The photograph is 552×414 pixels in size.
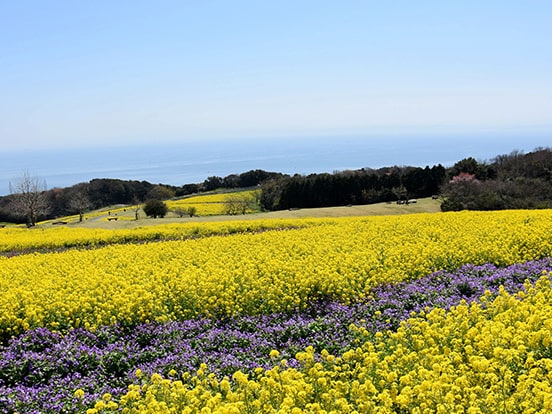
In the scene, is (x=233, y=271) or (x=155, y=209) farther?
(x=155, y=209)

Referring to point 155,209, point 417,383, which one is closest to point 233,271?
point 417,383

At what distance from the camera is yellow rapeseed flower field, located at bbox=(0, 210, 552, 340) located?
1122 cm

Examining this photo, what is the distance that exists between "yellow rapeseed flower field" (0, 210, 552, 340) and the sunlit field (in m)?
0.06

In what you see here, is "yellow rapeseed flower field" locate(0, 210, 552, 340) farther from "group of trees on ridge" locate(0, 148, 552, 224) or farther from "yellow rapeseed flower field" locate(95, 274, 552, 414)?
"group of trees on ridge" locate(0, 148, 552, 224)

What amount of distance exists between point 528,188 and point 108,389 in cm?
4774

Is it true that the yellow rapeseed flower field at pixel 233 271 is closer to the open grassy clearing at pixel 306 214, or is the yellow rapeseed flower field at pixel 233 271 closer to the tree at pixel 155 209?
the open grassy clearing at pixel 306 214

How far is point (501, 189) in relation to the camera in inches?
1852

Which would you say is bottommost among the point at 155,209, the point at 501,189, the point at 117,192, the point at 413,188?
the point at 501,189

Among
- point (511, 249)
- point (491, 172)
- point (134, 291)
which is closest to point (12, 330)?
point (134, 291)

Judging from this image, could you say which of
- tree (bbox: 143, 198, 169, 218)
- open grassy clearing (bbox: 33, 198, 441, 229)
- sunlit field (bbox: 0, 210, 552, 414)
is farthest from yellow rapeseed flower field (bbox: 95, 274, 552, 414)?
tree (bbox: 143, 198, 169, 218)

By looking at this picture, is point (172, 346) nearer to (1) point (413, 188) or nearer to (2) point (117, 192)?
(1) point (413, 188)

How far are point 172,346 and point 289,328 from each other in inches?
91.8

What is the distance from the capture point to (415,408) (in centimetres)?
545

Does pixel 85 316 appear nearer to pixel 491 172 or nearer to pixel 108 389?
pixel 108 389
